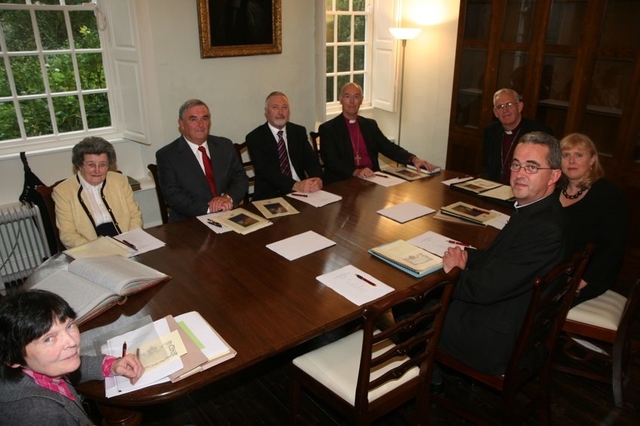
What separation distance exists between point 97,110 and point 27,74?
0.54 m

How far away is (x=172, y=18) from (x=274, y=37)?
90cm

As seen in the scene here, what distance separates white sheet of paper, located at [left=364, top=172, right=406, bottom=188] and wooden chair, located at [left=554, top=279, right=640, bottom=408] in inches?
51.6

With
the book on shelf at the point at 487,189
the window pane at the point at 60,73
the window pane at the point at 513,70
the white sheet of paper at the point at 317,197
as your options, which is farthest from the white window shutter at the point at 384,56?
the window pane at the point at 60,73

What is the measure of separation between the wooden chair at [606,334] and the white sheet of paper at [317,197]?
1371 mm

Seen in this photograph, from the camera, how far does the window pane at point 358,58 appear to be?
215 inches

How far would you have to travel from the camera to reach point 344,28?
17.3 feet

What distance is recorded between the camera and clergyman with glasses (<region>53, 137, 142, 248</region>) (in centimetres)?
259

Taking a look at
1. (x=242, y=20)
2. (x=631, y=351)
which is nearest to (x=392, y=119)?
(x=242, y=20)

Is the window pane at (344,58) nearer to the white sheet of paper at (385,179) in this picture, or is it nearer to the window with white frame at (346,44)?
the window with white frame at (346,44)

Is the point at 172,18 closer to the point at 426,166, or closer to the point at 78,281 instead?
the point at 426,166

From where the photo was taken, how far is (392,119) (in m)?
5.65

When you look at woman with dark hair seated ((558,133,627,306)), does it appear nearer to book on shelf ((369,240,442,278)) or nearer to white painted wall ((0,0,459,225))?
book on shelf ((369,240,442,278))

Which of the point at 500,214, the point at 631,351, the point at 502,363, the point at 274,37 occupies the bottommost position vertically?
the point at 631,351

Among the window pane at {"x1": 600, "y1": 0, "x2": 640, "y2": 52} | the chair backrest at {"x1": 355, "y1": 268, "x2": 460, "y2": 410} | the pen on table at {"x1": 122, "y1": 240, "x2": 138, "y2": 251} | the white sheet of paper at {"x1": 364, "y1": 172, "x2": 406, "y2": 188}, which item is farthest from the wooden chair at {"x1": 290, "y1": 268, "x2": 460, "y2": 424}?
the window pane at {"x1": 600, "y1": 0, "x2": 640, "y2": 52}
